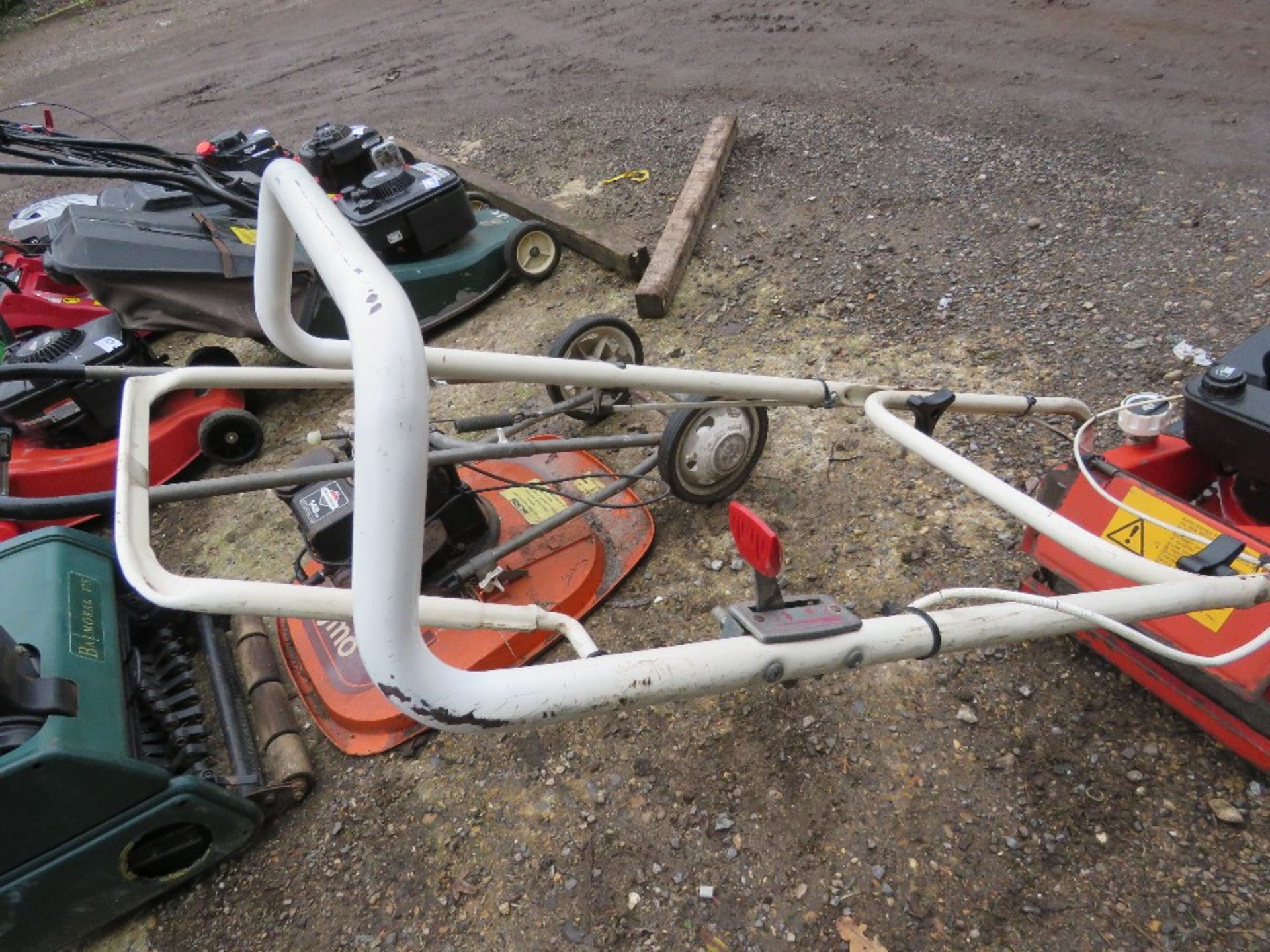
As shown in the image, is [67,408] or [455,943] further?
[67,408]

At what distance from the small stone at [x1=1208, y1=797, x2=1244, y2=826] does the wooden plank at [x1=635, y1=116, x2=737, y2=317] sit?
2491 millimetres

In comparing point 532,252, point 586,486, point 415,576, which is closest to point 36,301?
point 532,252

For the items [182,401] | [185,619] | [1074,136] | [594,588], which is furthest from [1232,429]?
[182,401]

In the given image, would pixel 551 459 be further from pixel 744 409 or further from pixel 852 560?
pixel 852 560

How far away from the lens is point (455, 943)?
178 cm

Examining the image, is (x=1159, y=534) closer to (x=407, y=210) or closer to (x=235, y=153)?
(x=407, y=210)

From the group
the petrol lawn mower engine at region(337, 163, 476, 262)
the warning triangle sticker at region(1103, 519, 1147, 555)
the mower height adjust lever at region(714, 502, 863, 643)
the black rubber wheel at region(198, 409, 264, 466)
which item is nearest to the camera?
the mower height adjust lever at region(714, 502, 863, 643)

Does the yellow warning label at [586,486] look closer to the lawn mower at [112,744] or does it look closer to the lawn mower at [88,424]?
the lawn mower at [112,744]

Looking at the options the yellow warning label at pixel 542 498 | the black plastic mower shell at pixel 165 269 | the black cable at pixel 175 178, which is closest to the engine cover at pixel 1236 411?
the yellow warning label at pixel 542 498

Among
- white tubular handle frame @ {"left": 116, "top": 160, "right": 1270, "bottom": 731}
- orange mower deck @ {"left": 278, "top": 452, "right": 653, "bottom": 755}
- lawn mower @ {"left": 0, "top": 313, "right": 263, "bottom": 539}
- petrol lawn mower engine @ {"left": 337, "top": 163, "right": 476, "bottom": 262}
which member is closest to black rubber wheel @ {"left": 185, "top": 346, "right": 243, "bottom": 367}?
lawn mower @ {"left": 0, "top": 313, "right": 263, "bottom": 539}

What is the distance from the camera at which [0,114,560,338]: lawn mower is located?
303cm

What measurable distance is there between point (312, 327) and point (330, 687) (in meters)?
1.78

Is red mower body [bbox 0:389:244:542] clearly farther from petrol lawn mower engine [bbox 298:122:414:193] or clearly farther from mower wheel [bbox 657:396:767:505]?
mower wheel [bbox 657:396:767:505]

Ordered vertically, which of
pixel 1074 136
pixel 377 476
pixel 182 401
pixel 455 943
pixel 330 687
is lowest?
pixel 455 943
